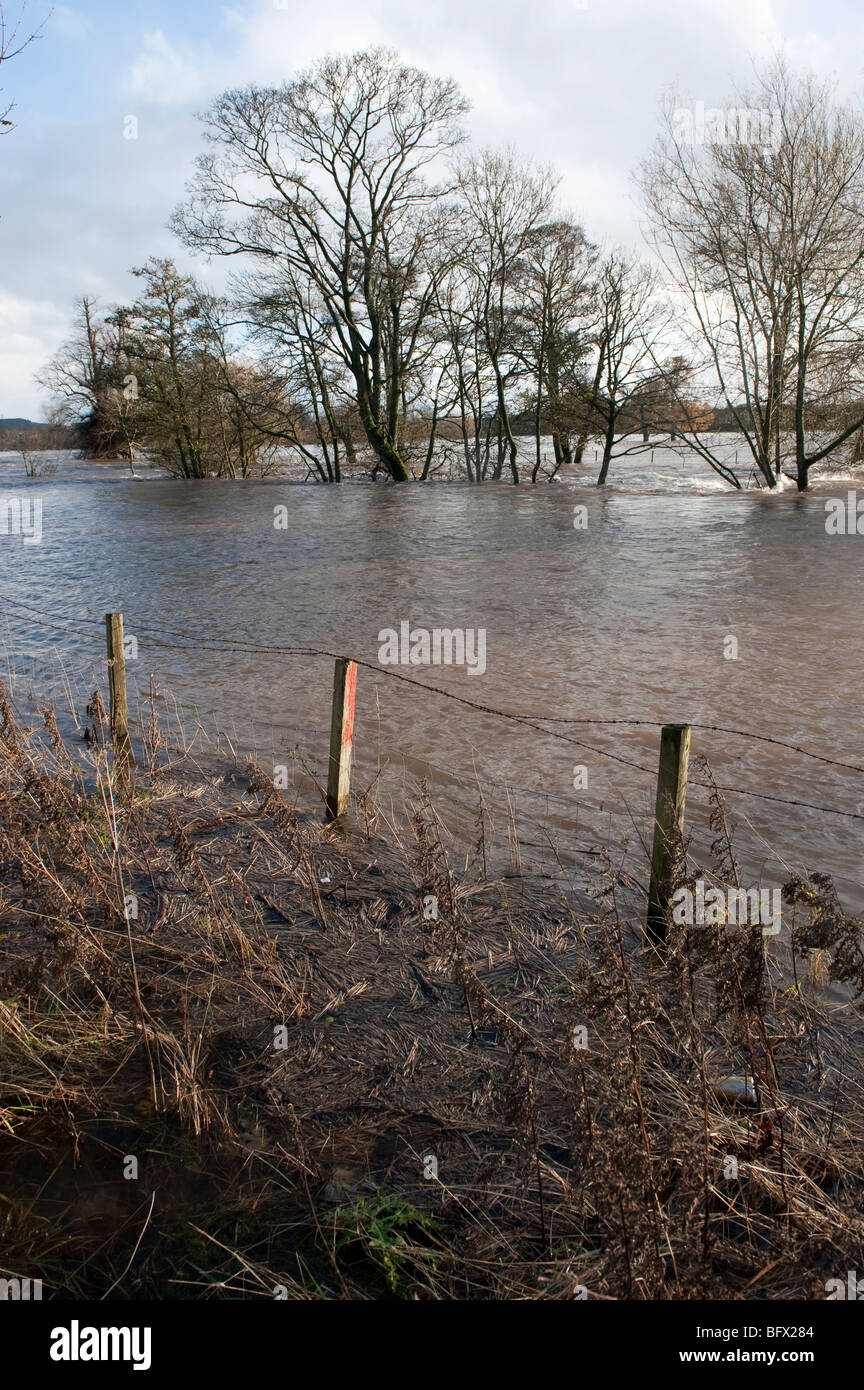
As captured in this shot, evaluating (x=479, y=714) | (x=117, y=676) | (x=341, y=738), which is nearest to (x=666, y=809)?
(x=341, y=738)

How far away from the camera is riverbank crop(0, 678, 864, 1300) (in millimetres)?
2611

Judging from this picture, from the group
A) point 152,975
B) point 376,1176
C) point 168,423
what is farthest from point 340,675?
point 168,423

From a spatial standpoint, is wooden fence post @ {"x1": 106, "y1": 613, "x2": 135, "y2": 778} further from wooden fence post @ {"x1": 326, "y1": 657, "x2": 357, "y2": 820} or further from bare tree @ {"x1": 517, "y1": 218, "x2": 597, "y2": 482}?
bare tree @ {"x1": 517, "y1": 218, "x2": 597, "y2": 482}

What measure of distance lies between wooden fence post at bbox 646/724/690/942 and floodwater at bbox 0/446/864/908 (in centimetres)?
125

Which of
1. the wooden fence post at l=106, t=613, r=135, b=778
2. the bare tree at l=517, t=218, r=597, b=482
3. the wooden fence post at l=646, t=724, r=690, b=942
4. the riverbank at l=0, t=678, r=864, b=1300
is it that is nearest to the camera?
the riverbank at l=0, t=678, r=864, b=1300

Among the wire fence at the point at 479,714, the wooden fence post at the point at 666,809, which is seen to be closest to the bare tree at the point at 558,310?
the wire fence at the point at 479,714

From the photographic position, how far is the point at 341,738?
5.79 metres

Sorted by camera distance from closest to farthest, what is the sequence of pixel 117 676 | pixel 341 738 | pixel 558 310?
pixel 341 738 → pixel 117 676 → pixel 558 310

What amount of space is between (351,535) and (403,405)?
1959 centimetres

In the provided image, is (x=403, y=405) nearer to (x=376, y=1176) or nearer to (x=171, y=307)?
(x=171, y=307)

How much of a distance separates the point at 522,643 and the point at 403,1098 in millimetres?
Result: 8505

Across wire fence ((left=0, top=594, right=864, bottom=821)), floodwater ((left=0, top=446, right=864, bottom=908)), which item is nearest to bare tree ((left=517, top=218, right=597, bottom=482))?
floodwater ((left=0, top=446, right=864, bottom=908))

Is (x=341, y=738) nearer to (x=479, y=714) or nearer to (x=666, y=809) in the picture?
(x=666, y=809)
